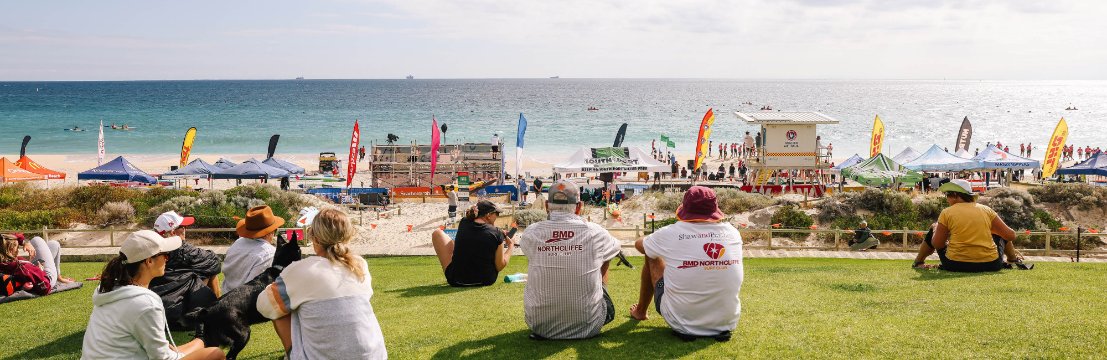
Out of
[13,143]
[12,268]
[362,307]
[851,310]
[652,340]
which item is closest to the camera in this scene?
[362,307]

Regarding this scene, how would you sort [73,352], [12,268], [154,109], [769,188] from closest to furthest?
[73,352]
[12,268]
[769,188]
[154,109]

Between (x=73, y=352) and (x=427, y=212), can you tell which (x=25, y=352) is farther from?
(x=427, y=212)

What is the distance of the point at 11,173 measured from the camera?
25.6 m

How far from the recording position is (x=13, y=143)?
6631 cm

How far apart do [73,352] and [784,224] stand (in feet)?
52.1

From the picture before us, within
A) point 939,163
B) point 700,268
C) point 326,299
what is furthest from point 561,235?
point 939,163

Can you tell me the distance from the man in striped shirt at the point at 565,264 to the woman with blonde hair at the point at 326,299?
4.76 feet

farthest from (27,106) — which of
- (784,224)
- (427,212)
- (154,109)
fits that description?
(784,224)

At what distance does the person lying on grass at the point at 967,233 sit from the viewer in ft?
26.6

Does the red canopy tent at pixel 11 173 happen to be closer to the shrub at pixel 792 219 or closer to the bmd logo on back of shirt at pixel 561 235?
the shrub at pixel 792 219

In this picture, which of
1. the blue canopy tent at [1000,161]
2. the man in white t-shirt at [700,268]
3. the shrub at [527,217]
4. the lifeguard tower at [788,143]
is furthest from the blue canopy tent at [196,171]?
the blue canopy tent at [1000,161]

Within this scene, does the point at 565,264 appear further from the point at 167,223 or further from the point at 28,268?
the point at 28,268

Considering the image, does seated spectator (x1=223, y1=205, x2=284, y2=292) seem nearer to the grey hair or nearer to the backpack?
the grey hair

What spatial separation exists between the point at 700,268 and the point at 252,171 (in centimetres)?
2702
